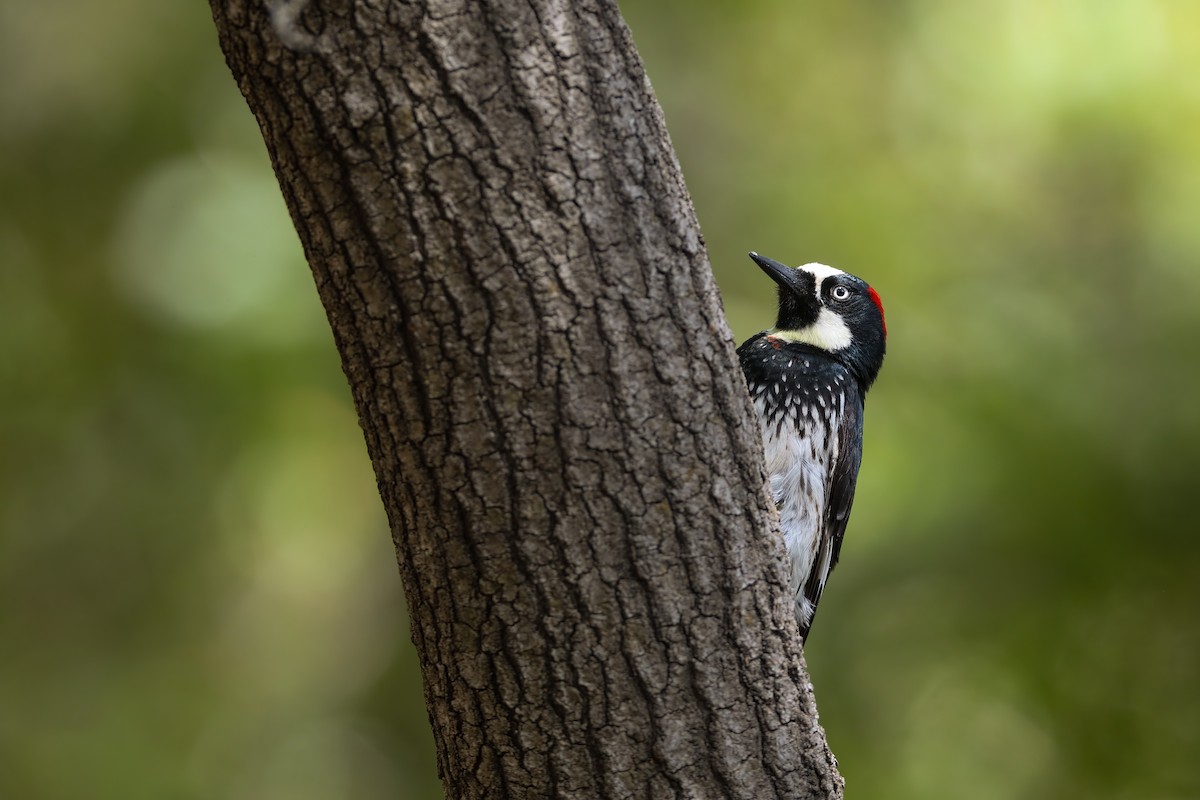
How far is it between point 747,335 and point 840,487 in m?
3.55

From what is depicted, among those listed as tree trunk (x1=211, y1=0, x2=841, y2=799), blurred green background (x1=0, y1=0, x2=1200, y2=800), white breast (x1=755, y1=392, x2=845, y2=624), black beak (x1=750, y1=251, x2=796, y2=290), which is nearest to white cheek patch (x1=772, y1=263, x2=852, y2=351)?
black beak (x1=750, y1=251, x2=796, y2=290)

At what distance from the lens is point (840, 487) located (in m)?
4.02

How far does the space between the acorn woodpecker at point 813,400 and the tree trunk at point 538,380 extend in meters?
1.87

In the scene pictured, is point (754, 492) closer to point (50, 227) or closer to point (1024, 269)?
point (1024, 269)

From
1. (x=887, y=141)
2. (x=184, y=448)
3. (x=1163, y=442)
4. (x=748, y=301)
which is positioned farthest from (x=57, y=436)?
(x=1163, y=442)

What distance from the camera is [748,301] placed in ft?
25.4

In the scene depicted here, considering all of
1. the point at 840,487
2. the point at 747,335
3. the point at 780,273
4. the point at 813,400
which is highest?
the point at 747,335

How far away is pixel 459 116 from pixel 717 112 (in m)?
6.68

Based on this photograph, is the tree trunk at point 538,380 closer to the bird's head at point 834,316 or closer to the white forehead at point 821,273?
the bird's head at point 834,316

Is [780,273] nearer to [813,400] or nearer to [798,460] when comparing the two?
[813,400]

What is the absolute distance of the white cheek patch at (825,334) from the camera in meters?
4.13

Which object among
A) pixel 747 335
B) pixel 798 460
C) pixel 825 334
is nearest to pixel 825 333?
pixel 825 334


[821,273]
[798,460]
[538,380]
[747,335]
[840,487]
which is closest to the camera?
[538,380]

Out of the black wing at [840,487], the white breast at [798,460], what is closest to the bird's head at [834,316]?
the black wing at [840,487]
